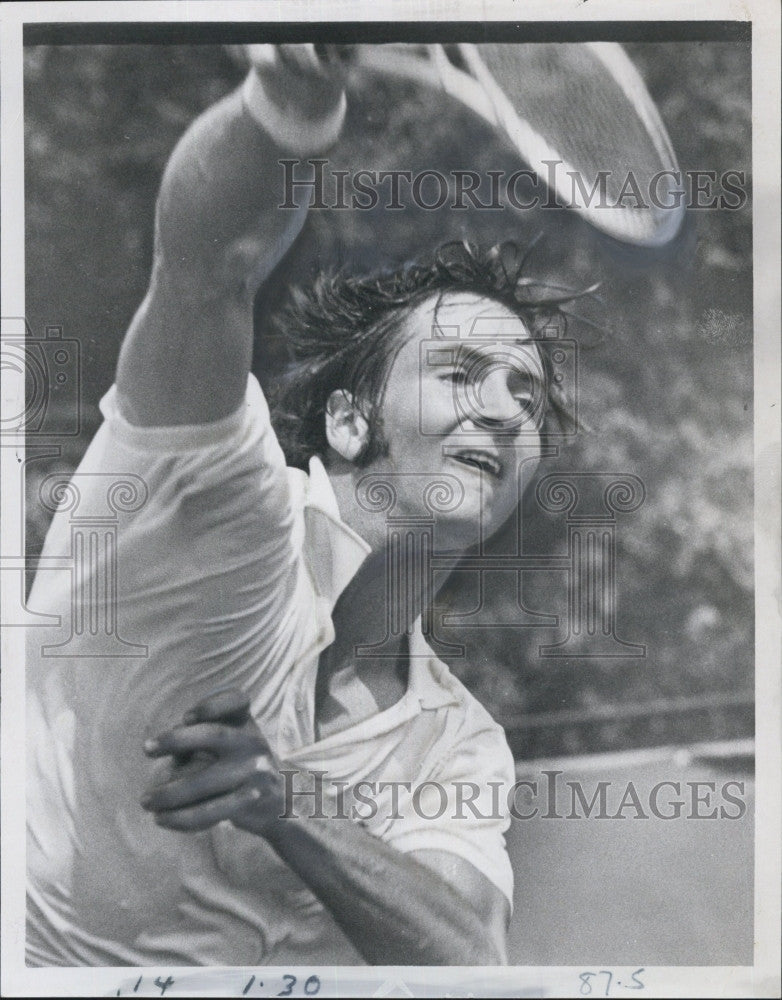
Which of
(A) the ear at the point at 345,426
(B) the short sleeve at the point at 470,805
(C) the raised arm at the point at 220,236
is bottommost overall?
(B) the short sleeve at the point at 470,805

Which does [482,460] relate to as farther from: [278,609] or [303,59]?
[303,59]

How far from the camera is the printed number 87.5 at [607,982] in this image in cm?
180

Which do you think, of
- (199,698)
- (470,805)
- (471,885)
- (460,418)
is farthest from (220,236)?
(471,885)

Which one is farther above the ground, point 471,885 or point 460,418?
A: point 460,418

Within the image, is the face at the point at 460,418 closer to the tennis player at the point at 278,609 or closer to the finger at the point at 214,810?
the tennis player at the point at 278,609

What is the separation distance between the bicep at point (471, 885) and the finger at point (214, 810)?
34cm

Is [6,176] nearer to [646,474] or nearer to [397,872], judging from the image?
[646,474]

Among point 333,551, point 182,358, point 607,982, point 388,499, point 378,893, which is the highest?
point 182,358

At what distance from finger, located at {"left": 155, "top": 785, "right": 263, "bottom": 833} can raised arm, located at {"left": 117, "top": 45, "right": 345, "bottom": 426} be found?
28.7 inches

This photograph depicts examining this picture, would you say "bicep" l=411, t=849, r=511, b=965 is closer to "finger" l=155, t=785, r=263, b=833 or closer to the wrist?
"finger" l=155, t=785, r=263, b=833

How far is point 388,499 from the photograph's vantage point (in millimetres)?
1793

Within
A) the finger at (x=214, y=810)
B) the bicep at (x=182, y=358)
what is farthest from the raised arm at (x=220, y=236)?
the finger at (x=214, y=810)

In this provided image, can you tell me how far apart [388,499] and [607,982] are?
3.44 feet

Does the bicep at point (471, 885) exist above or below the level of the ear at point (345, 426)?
below
